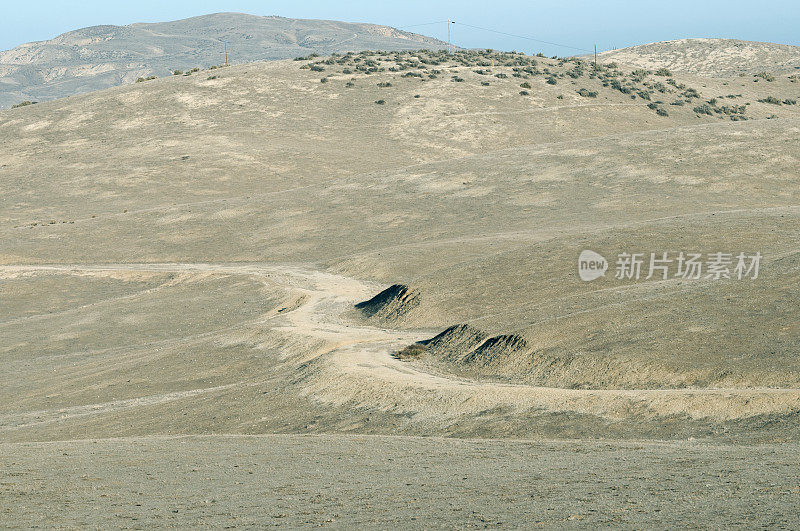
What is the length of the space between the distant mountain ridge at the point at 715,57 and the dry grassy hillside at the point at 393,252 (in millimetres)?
55134

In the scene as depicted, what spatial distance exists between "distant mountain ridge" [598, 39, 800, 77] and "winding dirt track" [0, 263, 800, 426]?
494 feet

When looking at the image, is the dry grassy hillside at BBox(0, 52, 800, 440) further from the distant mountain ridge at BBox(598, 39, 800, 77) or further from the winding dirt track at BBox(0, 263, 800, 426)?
the distant mountain ridge at BBox(598, 39, 800, 77)

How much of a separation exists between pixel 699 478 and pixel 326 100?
92.6m

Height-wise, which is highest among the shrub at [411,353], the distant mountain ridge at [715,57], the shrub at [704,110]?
the distant mountain ridge at [715,57]

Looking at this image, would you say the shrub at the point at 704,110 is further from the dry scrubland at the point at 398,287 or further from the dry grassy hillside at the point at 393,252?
the dry grassy hillside at the point at 393,252

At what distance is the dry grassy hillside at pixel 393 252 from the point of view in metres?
24.2

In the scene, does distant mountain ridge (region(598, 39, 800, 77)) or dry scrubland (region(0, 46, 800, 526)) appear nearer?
dry scrubland (region(0, 46, 800, 526))

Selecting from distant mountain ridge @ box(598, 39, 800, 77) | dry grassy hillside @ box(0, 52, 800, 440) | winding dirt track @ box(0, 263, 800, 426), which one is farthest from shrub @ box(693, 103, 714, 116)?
winding dirt track @ box(0, 263, 800, 426)

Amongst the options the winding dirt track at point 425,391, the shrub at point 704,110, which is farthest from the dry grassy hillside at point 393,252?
the shrub at point 704,110

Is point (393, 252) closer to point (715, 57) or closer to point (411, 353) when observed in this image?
point (411, 353)

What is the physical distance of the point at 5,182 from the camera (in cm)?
8331

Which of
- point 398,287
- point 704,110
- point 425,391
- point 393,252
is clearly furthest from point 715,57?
point 425,391

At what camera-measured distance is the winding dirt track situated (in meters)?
20.3

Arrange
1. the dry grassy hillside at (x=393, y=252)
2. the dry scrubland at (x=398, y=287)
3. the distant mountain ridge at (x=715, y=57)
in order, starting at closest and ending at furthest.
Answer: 1. the dry scrubland at (x=398, y=287)
2. the dry grassy hillside at (x=393, y=252)
3. the distant mountain ridge at (x=715, y=57)
